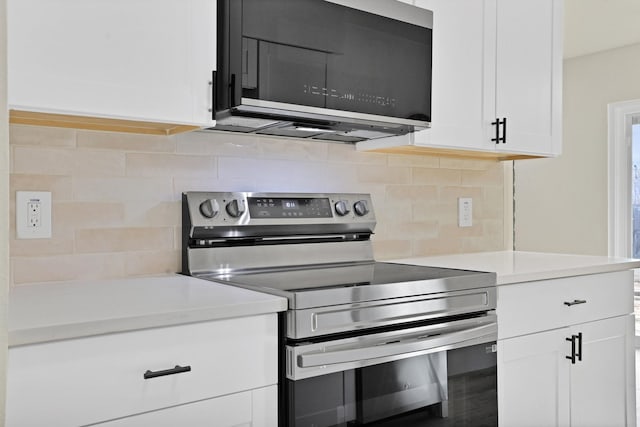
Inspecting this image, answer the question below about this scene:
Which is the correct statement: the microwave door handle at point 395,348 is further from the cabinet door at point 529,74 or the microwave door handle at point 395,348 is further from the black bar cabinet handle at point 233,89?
the cabinet door at point 529,74

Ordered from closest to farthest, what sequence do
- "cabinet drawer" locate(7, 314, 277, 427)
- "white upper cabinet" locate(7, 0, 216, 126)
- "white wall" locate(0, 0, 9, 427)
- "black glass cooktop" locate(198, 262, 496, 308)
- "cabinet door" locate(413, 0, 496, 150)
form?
"white wall" locate(0, 0, 9, 427) → "cabinet drawer" locate(7, 314, 277, 427) → "white upper cabinet" locate(7, 0, 216, 126) → "black glass cooktop" locate(198, 262, 496, 308) → "cabinet door" locate(413, 0, 496, 150)

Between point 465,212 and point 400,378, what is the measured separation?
4.09 feet

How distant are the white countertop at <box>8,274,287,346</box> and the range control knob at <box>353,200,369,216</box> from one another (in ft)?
2.41

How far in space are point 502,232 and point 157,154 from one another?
174 centimetres

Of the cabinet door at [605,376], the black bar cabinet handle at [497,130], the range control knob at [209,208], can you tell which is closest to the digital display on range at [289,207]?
the range control knob at [209,208]

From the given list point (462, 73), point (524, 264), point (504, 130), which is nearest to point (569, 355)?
point (524, 264)

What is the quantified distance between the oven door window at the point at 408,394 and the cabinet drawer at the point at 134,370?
120 millimetres

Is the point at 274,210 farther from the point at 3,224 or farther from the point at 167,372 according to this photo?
the point at 3,224

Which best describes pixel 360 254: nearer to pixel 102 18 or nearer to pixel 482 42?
pixel 482 42

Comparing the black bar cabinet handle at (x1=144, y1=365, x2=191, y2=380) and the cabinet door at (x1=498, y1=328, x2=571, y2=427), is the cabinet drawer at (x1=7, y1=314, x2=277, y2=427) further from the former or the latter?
the cabinet door at (x1=498, y1=328, x2=571, y2=427)

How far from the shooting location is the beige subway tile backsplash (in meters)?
1.69

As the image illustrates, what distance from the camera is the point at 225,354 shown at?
138 cm

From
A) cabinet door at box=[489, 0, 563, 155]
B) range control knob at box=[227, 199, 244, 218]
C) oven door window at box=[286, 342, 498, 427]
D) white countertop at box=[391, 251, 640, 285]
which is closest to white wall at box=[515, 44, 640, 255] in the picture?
cabinet door at box=[489, 0, 563, 155]

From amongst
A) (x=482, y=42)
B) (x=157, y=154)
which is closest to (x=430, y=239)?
(x=482, y=42)
